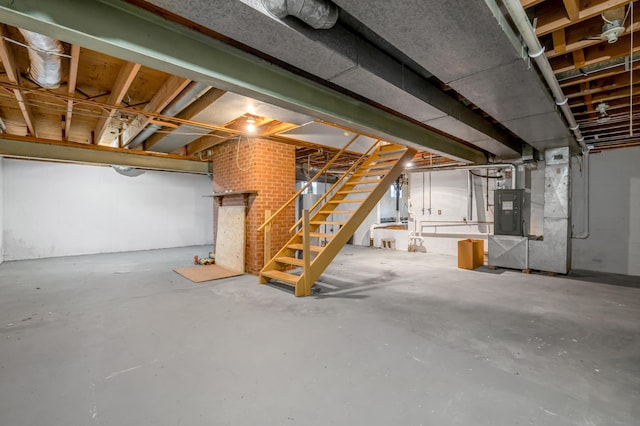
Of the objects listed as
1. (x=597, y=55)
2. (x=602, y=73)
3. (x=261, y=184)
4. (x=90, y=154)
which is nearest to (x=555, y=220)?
(x=602, y=73)

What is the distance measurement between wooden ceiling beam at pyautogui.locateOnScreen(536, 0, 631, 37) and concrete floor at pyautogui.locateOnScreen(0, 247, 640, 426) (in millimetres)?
2525

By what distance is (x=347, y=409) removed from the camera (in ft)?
5.48

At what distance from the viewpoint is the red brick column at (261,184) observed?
5.07m

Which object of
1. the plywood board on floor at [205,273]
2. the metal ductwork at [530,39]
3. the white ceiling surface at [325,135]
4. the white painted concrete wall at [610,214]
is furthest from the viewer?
the white painted concrete wall at [610,214]

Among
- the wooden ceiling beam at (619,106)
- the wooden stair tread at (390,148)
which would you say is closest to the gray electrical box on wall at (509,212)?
the wooden ceiling beam at (619,106)

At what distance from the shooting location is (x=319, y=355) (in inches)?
90.0

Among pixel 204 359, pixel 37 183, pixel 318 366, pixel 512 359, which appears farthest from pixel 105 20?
pixel 37 183

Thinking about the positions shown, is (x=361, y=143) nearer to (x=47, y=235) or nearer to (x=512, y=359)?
(x=512, y=359)

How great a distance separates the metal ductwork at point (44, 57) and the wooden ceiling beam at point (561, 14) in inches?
143

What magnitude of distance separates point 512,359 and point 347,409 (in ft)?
4.88

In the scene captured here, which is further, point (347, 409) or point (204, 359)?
point (204, 359)

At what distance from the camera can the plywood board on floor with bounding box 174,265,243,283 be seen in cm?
468

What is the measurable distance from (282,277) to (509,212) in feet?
15.2

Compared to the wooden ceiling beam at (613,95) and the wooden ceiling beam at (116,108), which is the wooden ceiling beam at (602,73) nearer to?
the wooden ceiling beam at (613,95)
